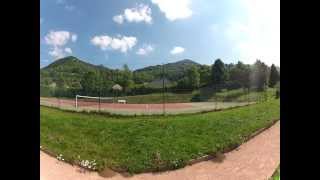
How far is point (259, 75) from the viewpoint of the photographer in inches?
163

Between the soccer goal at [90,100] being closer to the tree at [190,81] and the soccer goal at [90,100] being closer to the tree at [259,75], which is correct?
the tree at [190,81]

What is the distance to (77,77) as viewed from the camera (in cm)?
446

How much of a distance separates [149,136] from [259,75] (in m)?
1.26

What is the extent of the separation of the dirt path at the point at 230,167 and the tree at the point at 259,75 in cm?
44

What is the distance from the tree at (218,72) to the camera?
4121mm

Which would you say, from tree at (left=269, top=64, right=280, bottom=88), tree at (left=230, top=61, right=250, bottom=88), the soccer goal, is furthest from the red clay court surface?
tree at (left=269, top=64, right=280, bottom=88)

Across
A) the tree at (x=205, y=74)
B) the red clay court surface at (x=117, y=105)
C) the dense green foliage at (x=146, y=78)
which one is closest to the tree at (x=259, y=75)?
the dense green foliage at (x=146, y=78)

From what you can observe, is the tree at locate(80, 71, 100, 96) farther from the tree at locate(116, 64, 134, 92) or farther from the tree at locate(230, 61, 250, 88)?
the tree at locate(230, 61, 250, 88)

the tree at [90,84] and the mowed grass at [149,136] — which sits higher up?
the tree at [90,84]

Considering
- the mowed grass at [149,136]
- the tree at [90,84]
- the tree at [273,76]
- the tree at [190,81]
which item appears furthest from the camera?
the tree at [90,84]

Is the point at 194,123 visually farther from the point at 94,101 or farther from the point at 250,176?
the point at 94,101

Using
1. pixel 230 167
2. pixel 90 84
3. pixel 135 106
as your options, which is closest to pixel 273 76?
pixel 230 167
